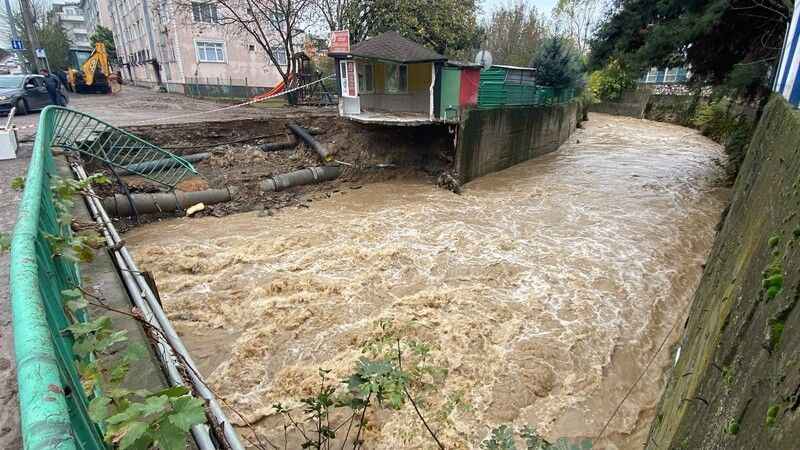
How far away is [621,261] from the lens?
8.36 metres

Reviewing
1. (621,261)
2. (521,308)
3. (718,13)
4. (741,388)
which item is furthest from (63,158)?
(718,13)

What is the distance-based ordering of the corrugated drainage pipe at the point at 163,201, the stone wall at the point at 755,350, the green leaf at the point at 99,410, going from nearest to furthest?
the green leaf at the point at 99,410 < the stone wall at the point at 755,350 < the corrugated drainage pipe at the point at 163,201

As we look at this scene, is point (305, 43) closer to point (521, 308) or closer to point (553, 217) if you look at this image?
point (553, 217)

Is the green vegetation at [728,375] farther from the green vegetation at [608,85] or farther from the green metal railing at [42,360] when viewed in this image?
the green vegetation at [608,85]

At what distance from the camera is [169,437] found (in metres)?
1.23

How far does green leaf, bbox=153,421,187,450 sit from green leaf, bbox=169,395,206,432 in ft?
0.06

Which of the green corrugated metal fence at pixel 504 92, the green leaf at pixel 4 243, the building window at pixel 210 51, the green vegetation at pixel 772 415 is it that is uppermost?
the building window at pixel 210 51

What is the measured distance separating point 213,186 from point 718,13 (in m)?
13.4

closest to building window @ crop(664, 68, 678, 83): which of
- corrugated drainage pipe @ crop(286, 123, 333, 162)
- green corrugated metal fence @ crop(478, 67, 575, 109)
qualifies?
green corrugated metal fence @ crop(478, 67, 575, 109)

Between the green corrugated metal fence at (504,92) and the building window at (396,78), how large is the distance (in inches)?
130

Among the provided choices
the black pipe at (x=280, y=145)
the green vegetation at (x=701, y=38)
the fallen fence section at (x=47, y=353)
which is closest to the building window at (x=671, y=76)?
the green vegetation at (x=701, y=38)

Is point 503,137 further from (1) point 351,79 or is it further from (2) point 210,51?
(2) point 210,51

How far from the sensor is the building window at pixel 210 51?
94.3 ft

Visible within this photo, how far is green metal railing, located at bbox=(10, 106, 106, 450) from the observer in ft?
2.89
